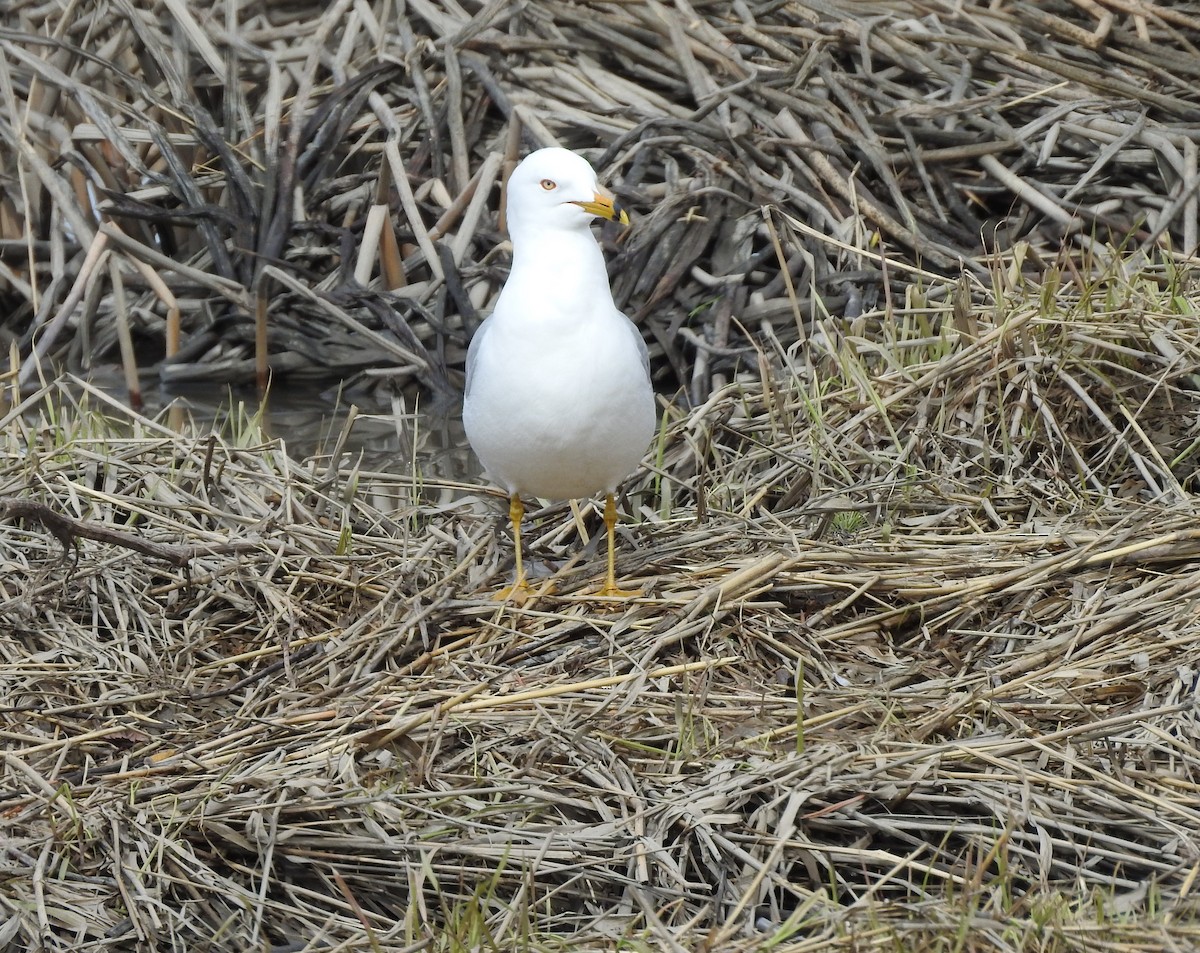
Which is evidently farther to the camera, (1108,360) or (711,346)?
(711,346)

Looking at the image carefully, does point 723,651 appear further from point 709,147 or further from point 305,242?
point 305,242

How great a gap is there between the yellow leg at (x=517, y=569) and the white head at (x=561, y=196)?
74 cm

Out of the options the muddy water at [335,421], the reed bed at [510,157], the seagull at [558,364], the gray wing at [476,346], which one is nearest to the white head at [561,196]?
the seagull at [558,364]

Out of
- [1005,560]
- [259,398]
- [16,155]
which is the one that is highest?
[1005,560]

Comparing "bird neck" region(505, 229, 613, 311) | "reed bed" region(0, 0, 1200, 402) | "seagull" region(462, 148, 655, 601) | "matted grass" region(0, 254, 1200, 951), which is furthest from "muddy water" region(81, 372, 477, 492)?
"bird neck" region(505, 229, 613, 311)

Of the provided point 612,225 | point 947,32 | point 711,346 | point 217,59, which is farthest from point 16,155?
point 947,32

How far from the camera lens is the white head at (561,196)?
3.96 meters

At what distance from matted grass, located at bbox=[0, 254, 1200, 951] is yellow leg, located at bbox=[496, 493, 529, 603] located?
0.22ft

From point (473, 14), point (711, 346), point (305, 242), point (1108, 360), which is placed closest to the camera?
point (1108, 360)

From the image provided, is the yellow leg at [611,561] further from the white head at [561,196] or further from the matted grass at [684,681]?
the white head at [561,196]

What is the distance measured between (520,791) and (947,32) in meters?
5.18

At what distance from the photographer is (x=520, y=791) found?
9.96ft

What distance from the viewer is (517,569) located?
13.6 feet

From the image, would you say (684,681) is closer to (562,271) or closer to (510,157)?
(562,271)
